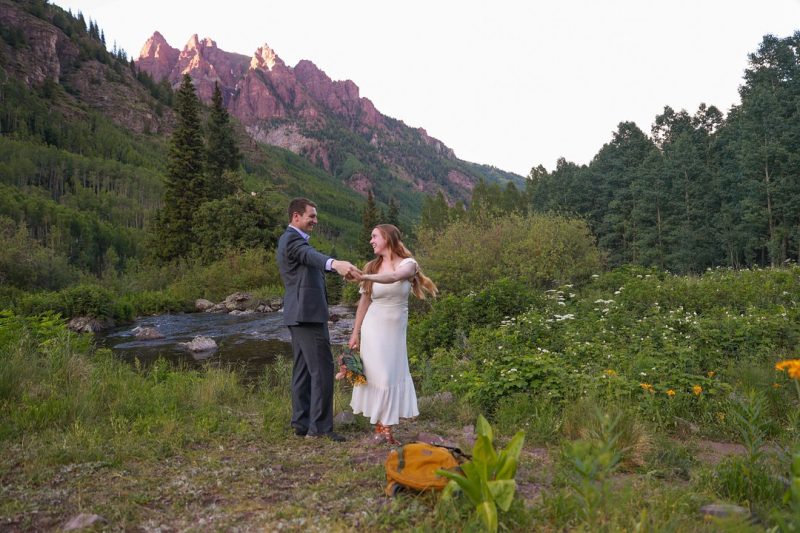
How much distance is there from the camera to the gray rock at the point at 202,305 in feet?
104

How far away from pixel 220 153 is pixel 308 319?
1878 inches

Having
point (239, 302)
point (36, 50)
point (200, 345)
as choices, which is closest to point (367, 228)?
point (239, 302)

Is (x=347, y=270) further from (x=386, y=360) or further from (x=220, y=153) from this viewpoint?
(x=220, y=153)

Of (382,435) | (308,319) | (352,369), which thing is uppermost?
(308,319)

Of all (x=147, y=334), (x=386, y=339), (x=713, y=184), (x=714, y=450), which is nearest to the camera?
(x=714, y=450)

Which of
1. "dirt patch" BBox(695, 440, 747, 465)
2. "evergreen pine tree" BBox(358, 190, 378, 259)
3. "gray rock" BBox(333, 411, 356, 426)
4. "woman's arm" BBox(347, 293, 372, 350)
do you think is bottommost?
"gray rock" BBox(333, 411, 356, 426)

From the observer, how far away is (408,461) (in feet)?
11.8

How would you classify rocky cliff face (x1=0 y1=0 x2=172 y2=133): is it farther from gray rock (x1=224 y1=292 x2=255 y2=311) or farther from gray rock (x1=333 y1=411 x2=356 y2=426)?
gray rock (x1=333 y1=411 x2=356 y2=426)

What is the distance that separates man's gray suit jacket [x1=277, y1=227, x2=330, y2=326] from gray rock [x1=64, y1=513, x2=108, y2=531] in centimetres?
Answer: 247

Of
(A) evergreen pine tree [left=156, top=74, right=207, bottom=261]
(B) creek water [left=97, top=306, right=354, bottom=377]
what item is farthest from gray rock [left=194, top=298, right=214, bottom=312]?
(A) evergreen pine tree [left=156, top=74, right=207, bottom=261]

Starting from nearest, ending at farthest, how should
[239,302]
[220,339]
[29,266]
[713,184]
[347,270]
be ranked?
[347,270] < [220,339] < [29,266] < [239,302] < [713,184]

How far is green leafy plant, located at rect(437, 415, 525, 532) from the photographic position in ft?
9.65

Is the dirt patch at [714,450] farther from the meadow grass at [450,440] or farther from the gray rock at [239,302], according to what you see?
the gray rock at [239,302]

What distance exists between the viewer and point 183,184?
150ft
